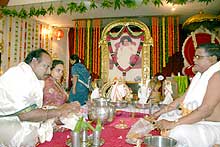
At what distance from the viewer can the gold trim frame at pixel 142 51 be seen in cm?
592

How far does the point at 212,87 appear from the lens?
1772 mm

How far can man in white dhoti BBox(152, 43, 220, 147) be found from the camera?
5.52 feet

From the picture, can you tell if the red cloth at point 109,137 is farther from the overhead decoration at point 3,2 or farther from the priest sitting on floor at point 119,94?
the overhead decoration at point 3,2

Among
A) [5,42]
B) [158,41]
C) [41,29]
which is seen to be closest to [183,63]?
[158,41]

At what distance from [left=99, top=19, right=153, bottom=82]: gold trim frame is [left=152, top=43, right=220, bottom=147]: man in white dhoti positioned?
382 centimetres

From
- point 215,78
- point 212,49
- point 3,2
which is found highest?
point 3,2

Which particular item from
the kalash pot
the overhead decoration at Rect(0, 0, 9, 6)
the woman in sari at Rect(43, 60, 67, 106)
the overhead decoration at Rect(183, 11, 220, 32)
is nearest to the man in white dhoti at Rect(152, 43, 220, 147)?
the kalash pot

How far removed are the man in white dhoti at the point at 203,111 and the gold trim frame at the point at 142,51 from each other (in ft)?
12.5

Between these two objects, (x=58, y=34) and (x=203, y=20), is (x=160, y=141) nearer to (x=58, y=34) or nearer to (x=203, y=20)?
(x=203, y=20)

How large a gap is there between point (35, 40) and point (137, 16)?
104 inches

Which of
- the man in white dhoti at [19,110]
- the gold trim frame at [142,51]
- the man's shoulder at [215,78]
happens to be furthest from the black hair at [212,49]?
the gold trim frame at [142,51]

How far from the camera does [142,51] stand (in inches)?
235

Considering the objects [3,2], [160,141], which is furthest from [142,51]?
[160,141]

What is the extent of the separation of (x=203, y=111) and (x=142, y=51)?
428 cm
